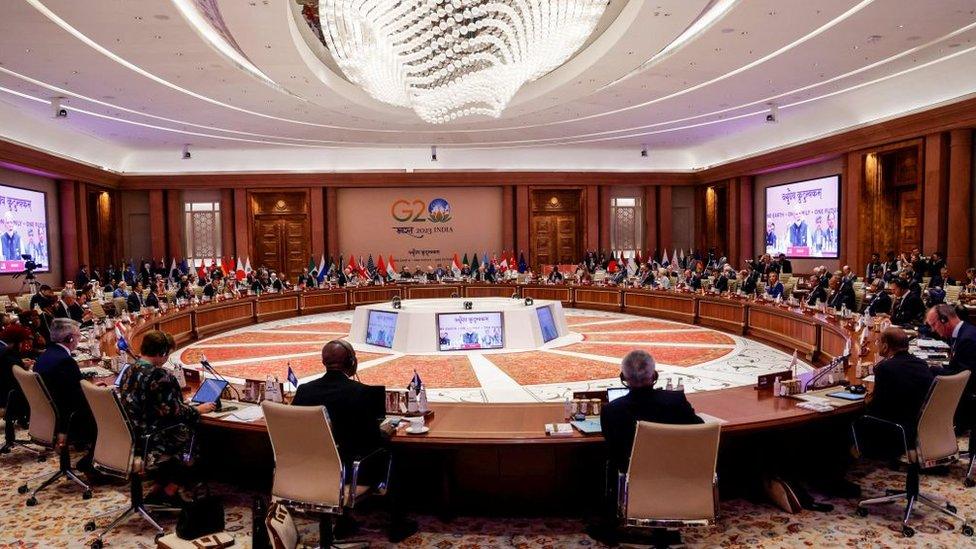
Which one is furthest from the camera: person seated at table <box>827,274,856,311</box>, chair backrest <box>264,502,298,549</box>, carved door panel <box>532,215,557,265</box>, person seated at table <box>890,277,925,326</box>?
carved door panel <box>532,215,557,265</box>

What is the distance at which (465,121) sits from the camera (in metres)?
14.7

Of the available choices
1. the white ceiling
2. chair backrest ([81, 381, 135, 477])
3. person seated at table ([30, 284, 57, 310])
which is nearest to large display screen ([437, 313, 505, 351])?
the white ceiling

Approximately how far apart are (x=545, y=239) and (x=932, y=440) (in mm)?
17323

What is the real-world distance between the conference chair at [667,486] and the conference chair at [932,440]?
4.76 ft

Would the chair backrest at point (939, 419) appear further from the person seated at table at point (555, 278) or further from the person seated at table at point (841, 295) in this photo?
the person seated at table at point (555, 278)

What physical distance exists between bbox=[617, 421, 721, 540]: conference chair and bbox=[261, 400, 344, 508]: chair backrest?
138 cm

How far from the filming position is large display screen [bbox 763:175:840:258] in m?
15.1

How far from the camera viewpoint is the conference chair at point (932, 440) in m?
3.38

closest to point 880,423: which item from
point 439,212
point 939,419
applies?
point 939,419

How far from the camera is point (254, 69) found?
10352mm

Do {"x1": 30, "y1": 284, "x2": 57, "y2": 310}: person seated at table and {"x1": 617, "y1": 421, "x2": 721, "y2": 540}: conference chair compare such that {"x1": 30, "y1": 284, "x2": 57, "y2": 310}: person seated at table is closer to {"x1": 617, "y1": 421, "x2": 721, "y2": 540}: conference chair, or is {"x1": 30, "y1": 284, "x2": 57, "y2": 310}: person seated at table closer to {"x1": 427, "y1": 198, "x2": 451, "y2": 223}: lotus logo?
{"x1": 617, "y1": 421, "x2": 721, "y2": 540}: conference chair

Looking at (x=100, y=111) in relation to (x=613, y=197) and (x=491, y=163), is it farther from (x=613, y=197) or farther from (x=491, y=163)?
(x=613, y=197)

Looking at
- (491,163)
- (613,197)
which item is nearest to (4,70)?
(491,163)

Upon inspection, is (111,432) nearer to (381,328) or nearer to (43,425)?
(43,425)
